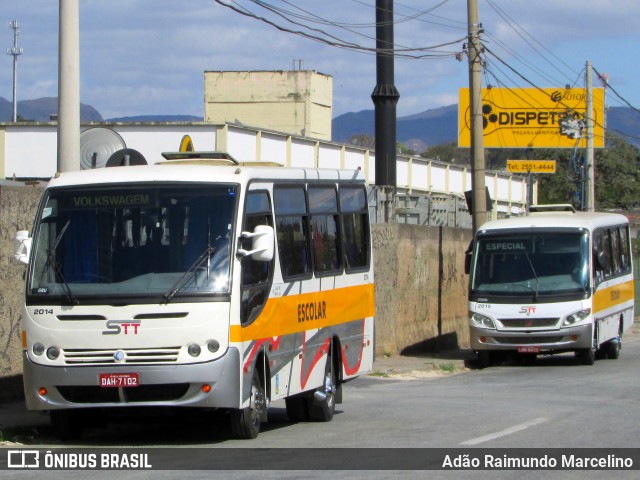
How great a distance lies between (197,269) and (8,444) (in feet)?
8.22

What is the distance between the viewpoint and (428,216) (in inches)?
1096

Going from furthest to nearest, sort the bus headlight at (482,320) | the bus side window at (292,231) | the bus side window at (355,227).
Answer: the bus headlight at (482,320) < the bus side window at (355,227) < the bus side window at (292,231)

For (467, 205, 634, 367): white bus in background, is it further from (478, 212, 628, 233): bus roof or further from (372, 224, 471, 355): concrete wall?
(372, 224, 471, 355): concrete wall

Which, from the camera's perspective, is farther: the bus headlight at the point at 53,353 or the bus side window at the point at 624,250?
the bus side window at the point at 624,250

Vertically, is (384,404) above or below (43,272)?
below

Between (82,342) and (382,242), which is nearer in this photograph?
(82,342)

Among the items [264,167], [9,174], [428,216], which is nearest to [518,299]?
[428,216]

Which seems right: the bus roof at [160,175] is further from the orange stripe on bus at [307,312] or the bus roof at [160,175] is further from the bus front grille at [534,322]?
the bus front grille at [534,322]

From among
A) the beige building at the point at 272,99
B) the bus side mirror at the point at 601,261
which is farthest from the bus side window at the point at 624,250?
the beige building at the point at 272,99

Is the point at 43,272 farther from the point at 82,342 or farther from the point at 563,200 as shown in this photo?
the point at 563,200

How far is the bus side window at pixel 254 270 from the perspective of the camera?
11.0 metres

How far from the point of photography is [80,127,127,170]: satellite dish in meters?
15.6

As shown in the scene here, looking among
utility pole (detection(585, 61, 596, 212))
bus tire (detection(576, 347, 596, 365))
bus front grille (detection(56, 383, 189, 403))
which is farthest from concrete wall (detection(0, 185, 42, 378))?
utility pole (detection(585, 61, 596, 212))

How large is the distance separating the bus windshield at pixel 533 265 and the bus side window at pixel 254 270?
1168 cm
